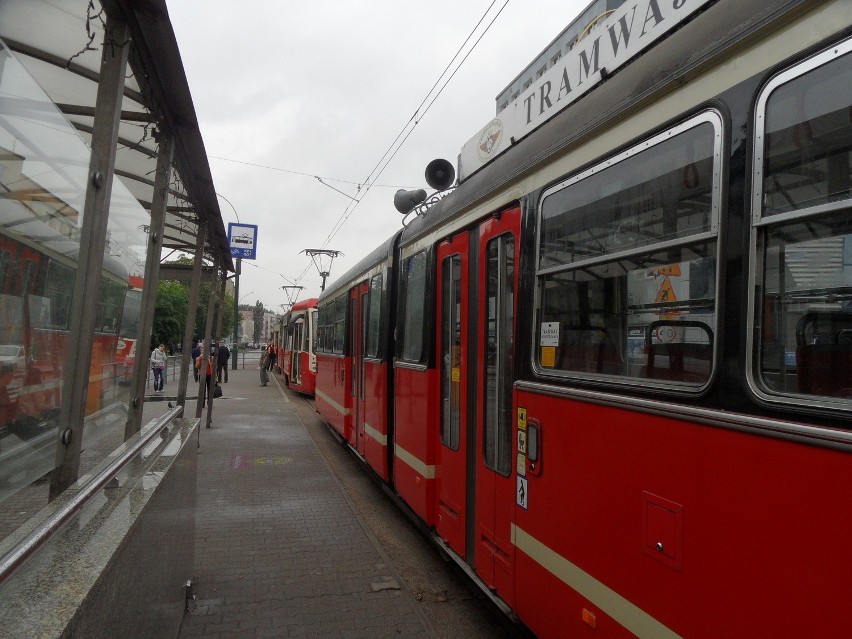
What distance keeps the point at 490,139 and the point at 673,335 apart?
2.48 metres

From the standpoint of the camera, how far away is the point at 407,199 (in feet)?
20.6

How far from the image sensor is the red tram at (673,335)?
1.78 metres

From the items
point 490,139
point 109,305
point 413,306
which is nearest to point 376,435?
point 413,306

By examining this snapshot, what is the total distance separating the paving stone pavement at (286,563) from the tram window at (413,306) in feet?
5.77

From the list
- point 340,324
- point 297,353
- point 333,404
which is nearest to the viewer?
point 340,324

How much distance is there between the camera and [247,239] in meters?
13.3

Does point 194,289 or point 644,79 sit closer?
point 644,79

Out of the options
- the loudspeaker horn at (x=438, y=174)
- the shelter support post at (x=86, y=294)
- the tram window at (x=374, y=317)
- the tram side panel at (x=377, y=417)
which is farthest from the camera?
the tram window at (x=374, y=317)

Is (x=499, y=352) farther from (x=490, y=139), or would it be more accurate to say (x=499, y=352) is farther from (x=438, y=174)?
(x=438, y=174)

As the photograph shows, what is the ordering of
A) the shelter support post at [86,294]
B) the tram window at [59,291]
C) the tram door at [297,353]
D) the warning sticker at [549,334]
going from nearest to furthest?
the tram window at [59,291] < the shelter support post at [86,294] < the warning sticker at [549,334] < the tram door at [297,353]

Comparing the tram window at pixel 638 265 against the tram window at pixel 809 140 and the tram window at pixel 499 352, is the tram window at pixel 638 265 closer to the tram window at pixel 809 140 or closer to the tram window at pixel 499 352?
the tram window at pixel 809 140

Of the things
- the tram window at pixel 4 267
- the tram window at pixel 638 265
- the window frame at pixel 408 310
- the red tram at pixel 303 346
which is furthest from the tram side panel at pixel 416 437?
the red tram at pixel 303 346

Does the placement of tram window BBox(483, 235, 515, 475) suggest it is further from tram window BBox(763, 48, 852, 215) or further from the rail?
the rail

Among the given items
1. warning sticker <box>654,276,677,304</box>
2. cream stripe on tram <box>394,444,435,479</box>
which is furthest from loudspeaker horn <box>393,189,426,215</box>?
warning sticker <box>654,276,677,304</box>
